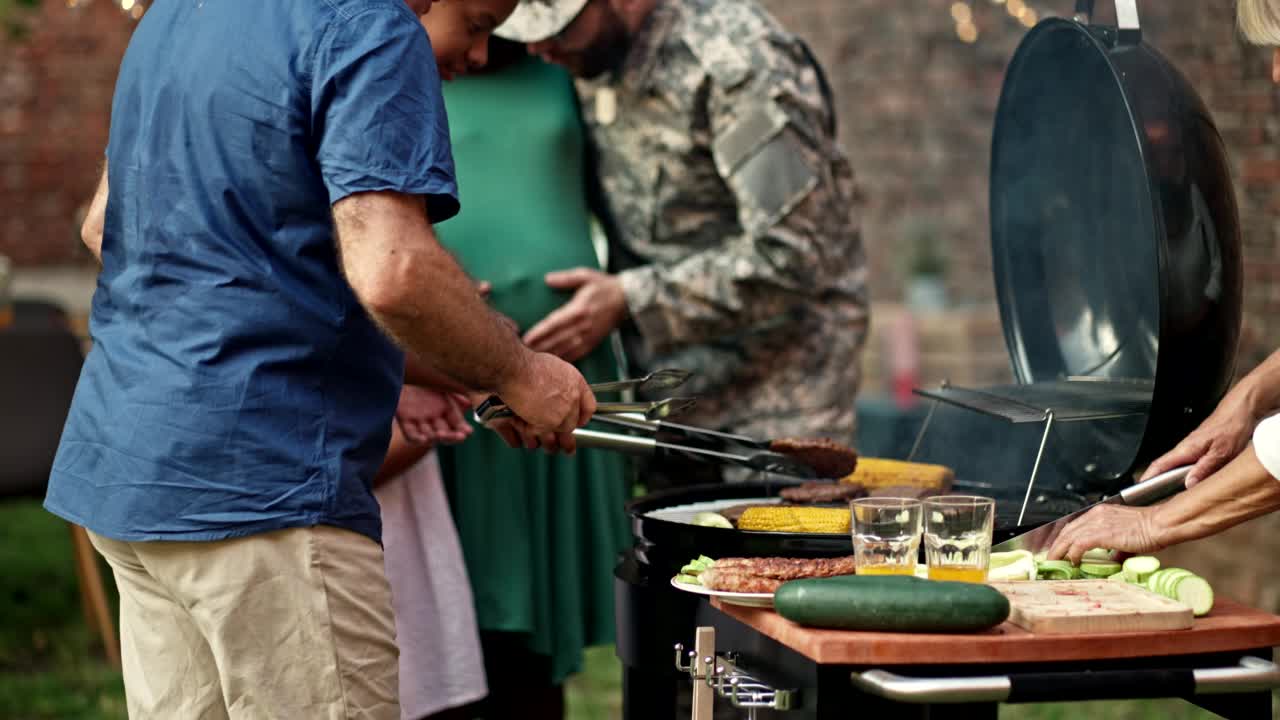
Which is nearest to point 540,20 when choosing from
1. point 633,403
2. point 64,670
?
point 633,403

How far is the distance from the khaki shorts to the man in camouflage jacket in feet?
3.54

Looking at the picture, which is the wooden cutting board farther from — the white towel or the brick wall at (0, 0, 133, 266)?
the brick wall at (0, 0, 133, 266)

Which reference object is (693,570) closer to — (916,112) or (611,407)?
(611,407)

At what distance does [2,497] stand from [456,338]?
3561mm

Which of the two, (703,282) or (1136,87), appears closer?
(1136,87)

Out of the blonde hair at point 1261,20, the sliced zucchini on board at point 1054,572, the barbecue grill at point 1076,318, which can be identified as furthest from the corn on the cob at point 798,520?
the blonde hair at point 1261,20

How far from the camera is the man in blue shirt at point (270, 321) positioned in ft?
6.10

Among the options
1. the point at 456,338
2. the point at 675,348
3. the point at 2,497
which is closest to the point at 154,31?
the point at 456,338

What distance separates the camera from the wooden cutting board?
1.67 m

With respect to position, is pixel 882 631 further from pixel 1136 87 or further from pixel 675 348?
pixel 675 348

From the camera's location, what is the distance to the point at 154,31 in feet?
6.63

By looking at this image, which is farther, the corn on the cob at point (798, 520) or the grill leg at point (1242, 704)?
the corn on the cob at point (798, 520)

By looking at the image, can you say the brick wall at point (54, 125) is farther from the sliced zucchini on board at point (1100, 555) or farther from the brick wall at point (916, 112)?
the sliced zucchini on board at point (1100, 555)

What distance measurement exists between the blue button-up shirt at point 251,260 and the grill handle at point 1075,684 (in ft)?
2.53
